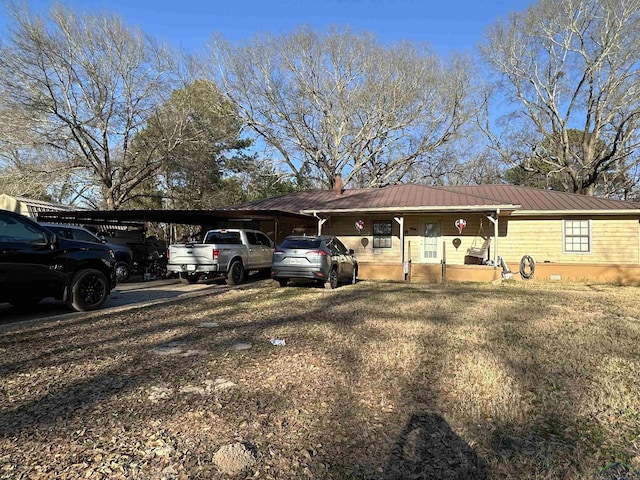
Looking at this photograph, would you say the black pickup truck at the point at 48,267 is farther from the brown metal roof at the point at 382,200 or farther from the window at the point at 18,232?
the brown metal roof at the point at 382,200

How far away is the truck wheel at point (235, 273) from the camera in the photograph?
41.7ft

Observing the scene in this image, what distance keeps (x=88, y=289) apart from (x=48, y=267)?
1.01 metres

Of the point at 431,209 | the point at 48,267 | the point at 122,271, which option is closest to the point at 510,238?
the point at 431,209

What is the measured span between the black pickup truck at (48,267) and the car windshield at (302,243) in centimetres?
469

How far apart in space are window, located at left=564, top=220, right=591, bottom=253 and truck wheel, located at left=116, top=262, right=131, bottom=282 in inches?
639

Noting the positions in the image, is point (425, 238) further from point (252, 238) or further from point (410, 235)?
point (252, 238)

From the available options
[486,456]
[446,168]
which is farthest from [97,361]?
[446,168]

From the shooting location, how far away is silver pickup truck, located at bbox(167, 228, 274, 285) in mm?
12195

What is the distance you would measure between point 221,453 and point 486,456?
1761 mm

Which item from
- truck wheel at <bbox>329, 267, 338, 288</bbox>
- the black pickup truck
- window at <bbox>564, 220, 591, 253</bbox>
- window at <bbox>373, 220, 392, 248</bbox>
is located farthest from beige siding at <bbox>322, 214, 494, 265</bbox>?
the black pickup truck

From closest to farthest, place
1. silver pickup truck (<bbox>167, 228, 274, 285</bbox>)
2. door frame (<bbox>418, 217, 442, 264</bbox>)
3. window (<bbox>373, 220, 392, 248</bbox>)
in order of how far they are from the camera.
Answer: silver pickup truck (<bbox>167, 228, 274, 285</bbox>), door frame (<bbox>418, 217, 442, 264</bbox>), window (<bbox>373, 220, 392, 248</bbox>)

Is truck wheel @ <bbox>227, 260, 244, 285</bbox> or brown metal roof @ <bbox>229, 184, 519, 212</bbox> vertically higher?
brown metal roof @ <bbox>229, 184, 519, 212</bbox>

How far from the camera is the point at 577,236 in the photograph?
16219 mm

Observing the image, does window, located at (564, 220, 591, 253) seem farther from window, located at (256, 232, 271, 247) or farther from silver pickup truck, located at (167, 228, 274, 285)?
silver pickup truck, located at (167, 228, 274, 285)
